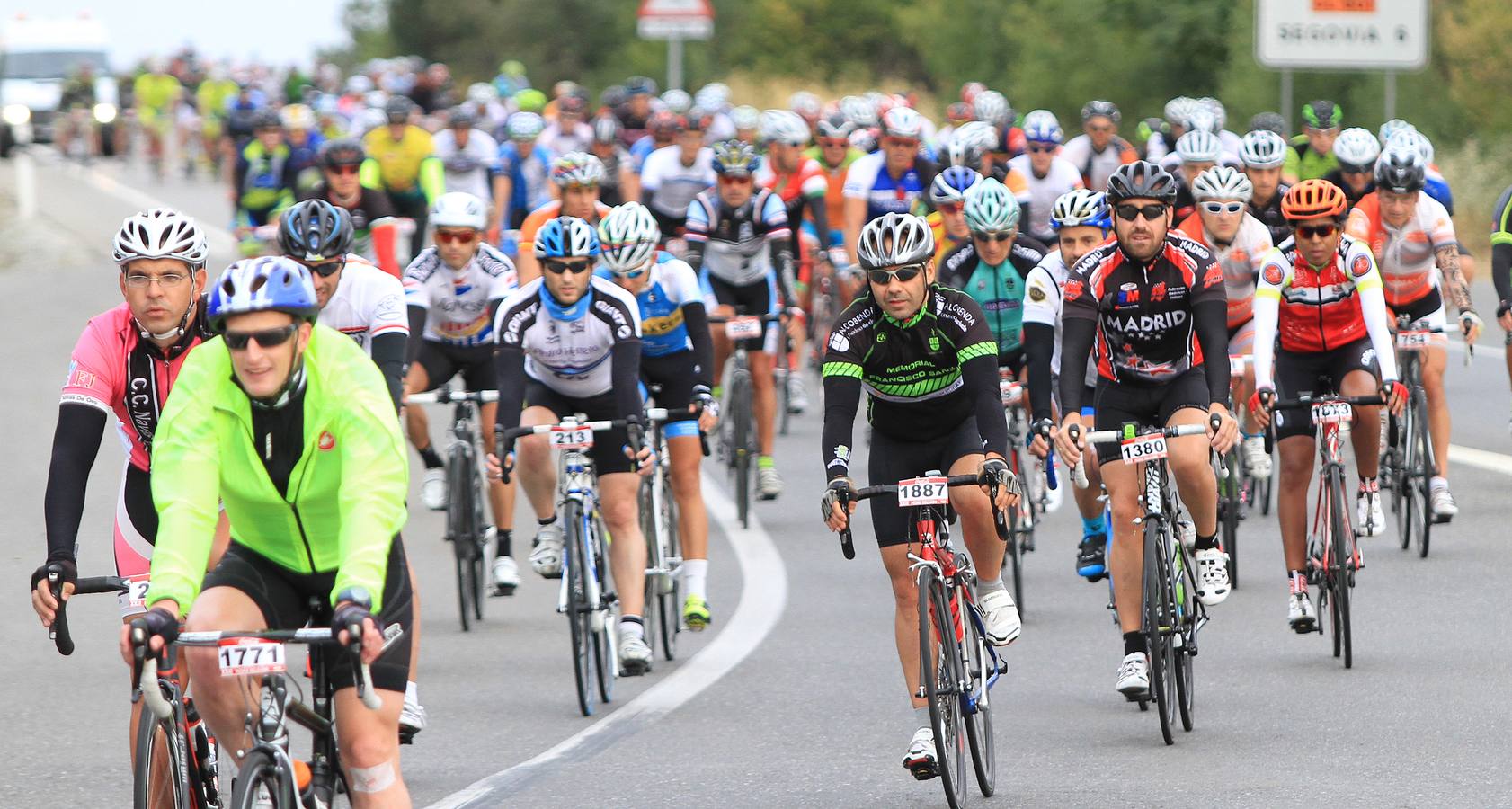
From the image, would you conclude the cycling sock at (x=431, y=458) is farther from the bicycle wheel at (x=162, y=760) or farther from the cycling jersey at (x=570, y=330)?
the bicycle wheel at (x=162, y=760)

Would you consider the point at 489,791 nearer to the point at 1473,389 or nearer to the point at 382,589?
the point at 382,589

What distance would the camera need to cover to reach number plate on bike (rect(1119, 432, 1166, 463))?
30.7ft

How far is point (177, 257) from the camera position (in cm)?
734

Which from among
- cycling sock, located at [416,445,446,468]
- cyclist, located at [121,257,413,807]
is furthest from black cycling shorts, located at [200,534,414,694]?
cycling sock, located at [416,445,446,468]

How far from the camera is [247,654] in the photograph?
5.82 m

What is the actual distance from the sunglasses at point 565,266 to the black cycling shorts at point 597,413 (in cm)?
63

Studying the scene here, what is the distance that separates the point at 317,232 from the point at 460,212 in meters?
3.77

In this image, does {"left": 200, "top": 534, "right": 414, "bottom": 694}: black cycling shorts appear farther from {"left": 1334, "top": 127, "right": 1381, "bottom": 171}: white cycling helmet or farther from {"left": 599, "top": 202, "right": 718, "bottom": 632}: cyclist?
{"left": 1334, "top": 127, "right": 1381, "bottom": 171}: white cycling helmet

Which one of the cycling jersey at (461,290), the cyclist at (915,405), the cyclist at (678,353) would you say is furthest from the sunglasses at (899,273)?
the cycling jersey at (461,290)

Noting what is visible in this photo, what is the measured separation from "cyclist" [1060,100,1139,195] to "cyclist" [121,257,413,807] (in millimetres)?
13594

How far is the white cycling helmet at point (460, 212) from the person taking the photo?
12.8 m

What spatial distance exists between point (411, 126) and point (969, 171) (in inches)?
316

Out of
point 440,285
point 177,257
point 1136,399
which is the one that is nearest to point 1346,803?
point 1136,399

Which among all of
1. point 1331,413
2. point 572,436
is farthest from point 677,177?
point 1331,413
